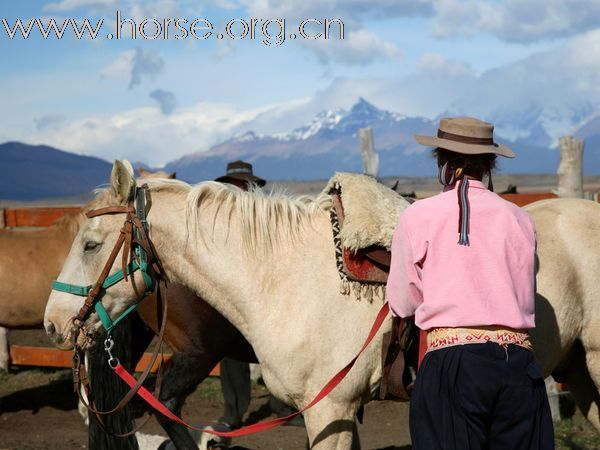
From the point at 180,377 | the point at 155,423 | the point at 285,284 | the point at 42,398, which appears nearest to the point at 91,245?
the point at 285,284

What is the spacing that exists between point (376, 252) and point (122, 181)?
46.3 inches

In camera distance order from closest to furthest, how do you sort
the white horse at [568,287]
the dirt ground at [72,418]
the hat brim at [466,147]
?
the hat brim at [466,147] → the white horse at [568,287] → the dirt ground at [72,418]

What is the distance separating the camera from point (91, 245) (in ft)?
11.2

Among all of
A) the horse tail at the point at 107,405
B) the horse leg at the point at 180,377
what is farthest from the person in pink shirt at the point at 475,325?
the horse tail at the point at 107,405

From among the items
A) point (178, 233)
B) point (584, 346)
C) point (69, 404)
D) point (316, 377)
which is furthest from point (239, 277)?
point (69, 404)

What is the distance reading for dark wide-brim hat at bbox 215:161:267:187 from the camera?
19.5ft

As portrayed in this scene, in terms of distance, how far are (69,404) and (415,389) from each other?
19.2 ft

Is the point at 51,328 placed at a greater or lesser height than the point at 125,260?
lesser

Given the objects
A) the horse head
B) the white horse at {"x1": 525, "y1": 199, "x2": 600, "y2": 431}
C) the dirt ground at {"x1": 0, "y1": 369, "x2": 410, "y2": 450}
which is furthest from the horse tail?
the white horse at {"x1": 525, "y1": 199, "x2": 600, "y2": 431}

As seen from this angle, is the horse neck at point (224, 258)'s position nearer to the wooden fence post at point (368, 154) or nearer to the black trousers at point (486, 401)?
the black trousers at point (486, 401)

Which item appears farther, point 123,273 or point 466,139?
point 123,273

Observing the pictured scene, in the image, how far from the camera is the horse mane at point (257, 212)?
3496 mm

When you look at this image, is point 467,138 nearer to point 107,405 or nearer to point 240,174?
point 107,405

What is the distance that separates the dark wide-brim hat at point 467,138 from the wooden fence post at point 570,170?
4.72m
